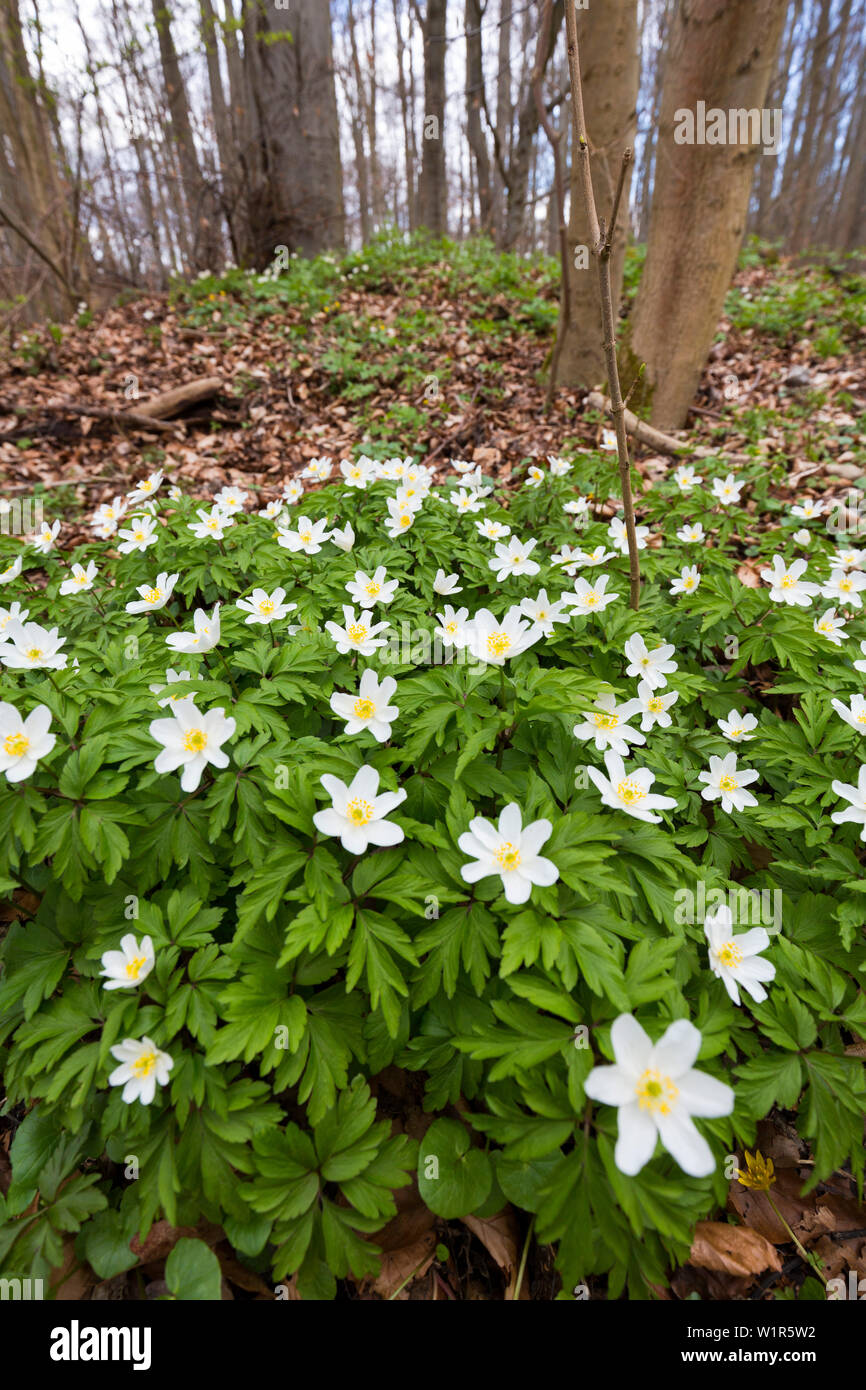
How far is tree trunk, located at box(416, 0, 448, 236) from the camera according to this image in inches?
465

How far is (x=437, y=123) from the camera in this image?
11.6 meters

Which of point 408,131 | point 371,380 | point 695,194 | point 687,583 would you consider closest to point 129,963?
point 687,583

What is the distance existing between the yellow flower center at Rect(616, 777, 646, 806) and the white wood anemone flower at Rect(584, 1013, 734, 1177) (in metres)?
0.68

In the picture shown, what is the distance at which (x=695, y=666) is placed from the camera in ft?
8.86

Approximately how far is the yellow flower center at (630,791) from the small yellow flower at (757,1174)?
105 centimetres

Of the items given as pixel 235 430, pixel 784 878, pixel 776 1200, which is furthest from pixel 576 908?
pixel 235 430

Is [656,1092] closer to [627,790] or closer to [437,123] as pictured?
[627,790]

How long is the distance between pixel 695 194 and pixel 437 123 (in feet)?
31.1

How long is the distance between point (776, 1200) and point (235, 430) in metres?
6.82

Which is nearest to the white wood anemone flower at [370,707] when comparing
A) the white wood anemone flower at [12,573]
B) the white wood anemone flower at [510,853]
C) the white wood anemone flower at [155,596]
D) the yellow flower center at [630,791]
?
the white wood anemone flower at [510,853]

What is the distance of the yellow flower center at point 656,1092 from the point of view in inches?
49.2

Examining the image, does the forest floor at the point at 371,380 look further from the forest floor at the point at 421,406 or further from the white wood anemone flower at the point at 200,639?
the white wood anemone flower at the point at 200,639

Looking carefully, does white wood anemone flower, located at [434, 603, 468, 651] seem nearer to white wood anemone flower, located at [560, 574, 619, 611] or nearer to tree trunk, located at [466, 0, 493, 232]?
white wood anemone flower, located at [560, 574, 619, 611]

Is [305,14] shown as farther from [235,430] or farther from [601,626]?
[601,626]
